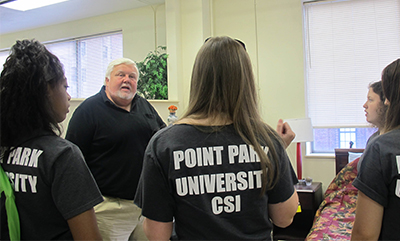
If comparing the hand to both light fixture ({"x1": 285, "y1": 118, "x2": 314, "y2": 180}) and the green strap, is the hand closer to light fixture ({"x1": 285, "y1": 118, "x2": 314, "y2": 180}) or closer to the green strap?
the green strap

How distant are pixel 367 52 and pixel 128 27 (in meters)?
3.29

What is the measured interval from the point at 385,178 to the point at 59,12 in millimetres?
4482

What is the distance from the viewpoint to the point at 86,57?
478cm

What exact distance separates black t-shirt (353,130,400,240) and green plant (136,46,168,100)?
11.0 ft

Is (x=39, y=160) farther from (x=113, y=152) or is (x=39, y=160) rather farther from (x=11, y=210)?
(x=113, y=152)

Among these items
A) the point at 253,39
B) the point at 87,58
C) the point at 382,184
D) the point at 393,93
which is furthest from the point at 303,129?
the point at 87,58

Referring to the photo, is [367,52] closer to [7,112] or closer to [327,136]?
[327,136]

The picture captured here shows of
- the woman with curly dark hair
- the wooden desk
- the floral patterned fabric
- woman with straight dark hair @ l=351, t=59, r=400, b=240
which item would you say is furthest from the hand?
the wooden desk

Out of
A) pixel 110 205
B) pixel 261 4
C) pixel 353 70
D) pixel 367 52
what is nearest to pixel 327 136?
pixel 353 70

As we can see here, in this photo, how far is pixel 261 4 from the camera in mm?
4121

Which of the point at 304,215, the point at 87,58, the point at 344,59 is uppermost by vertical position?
the point at 87,58

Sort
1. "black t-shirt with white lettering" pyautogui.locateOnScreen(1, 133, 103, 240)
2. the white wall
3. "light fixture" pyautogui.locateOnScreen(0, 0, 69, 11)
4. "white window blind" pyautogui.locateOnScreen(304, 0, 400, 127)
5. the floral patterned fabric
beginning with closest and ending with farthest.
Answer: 1. "black t-shirt with white lettering" pyautogui.locateOnScreen(1, 133, 103, 240)
2. the floral patterned fabric
3. "light fixture" pyautogui.locateOnScreen(0, 0, 69, 11)
4. "white window blind" pyautogui.locateOnScreen(304, 0, 400, 127)
5. the white wall

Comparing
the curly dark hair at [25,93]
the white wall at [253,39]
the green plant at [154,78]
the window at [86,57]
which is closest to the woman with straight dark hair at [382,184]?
the curly dark hair at [25,93]

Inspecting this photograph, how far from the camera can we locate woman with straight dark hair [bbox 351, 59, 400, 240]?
3.24 feet
